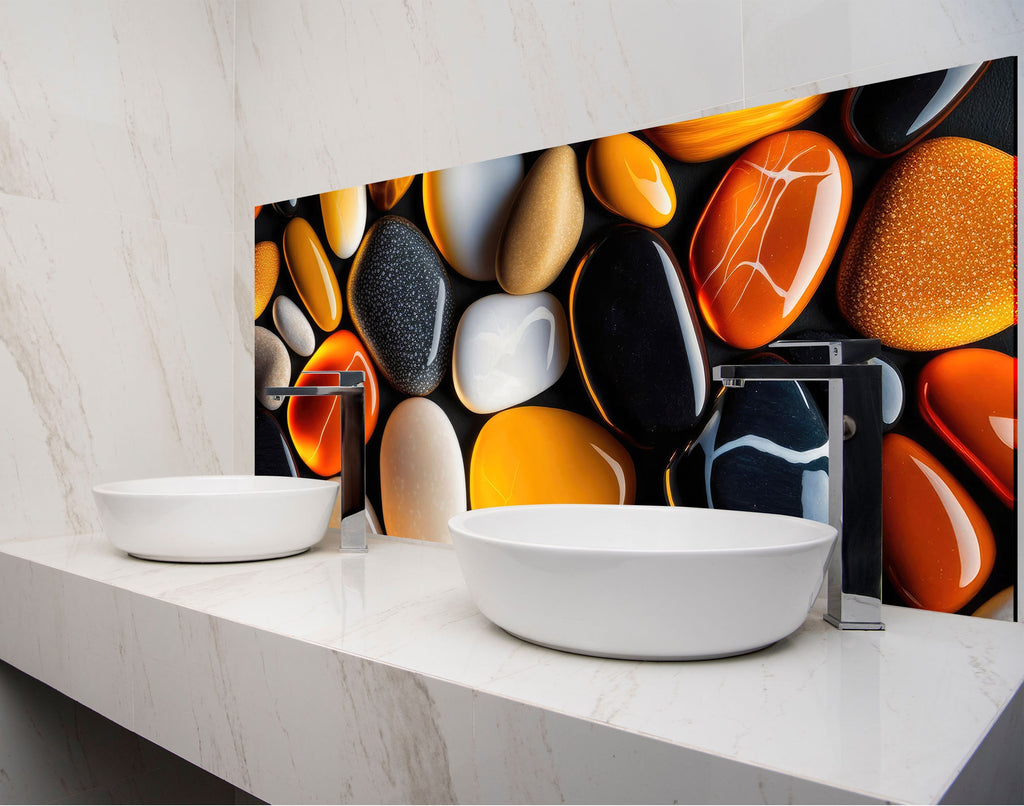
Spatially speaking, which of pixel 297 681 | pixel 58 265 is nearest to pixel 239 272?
pixel 58 265

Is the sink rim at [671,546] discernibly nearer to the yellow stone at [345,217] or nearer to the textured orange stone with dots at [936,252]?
the textured orange stone with dots at [936,252]

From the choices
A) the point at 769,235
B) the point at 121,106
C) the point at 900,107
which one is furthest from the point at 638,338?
the point at 121,106

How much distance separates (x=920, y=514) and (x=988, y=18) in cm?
63

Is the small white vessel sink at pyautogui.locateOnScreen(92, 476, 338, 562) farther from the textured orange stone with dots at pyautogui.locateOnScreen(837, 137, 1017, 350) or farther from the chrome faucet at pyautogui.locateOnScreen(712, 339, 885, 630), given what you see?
the textured orange stone with dots at pyautogui.locateOnScreen(837, 137, 1017, 350)

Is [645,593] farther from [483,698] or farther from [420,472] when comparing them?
[420,472]

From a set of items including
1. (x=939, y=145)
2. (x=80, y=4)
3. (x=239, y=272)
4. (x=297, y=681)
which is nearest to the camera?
(x=297, y=681)

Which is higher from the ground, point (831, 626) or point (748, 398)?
point (748, 398)

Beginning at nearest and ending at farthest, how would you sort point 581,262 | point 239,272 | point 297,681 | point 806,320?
point 297,681 < point 806,320 < point 581,262 < point 239,272

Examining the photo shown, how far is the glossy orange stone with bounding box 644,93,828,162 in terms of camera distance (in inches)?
44.0

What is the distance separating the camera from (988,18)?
38.9 inches

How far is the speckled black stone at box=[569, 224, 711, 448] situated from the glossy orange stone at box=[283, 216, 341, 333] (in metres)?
0.59

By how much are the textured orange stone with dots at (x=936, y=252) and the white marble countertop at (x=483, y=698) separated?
38 cm

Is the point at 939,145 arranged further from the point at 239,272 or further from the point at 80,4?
the point at 80,4

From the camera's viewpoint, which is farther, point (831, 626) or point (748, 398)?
point (748, 398)
